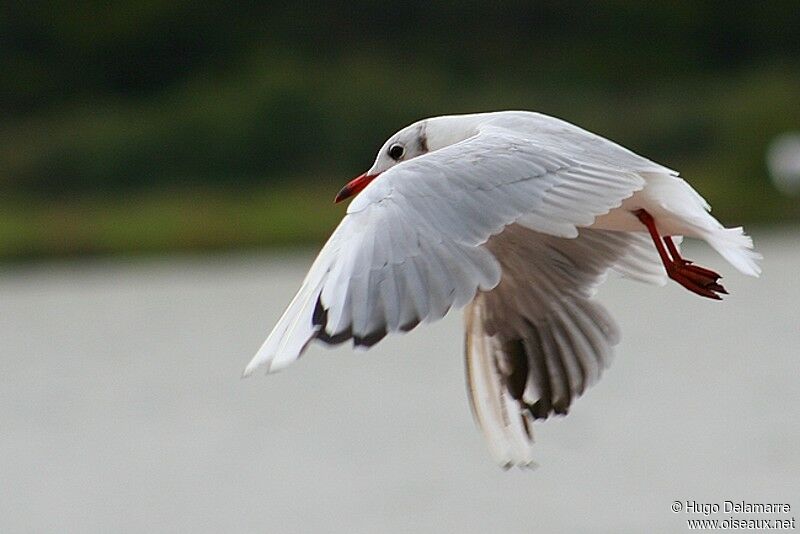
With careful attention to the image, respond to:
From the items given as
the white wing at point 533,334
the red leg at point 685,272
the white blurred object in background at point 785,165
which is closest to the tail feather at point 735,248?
the red leg at point 685,272

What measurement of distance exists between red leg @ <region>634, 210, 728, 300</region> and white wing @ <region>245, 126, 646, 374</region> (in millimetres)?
351

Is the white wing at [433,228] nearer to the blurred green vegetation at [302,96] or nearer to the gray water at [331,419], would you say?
the gray water at [331,419]

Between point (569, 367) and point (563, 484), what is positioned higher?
point (569, 367)

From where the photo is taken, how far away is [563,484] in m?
10.6

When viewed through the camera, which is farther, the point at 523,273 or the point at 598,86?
the point at 598,86

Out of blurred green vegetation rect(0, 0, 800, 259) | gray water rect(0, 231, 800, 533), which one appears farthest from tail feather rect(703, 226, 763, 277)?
blurred green vegetation rect(0, 0, 800, 259)

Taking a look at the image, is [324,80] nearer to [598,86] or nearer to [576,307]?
[598,86]

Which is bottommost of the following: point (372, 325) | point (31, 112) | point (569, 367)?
point (31, 112)

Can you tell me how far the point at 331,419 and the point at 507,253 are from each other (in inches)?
281

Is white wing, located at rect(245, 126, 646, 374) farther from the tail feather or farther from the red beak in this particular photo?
the red beak

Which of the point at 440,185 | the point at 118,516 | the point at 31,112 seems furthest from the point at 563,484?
the point at 31,112

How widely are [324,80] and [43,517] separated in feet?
43.1

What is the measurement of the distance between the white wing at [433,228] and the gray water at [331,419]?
Answer: 476 centimetres

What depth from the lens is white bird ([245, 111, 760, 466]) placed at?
14.4 feet
